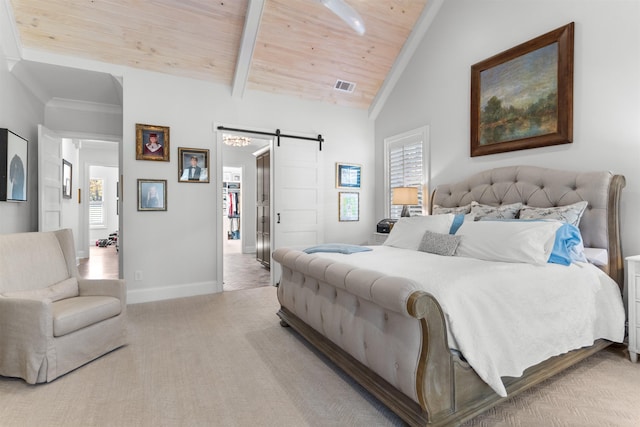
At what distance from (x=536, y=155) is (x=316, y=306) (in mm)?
2671

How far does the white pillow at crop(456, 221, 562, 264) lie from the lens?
233 cm

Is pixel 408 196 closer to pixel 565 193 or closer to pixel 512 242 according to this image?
pixel 565 193

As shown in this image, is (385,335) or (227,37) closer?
(385,335)

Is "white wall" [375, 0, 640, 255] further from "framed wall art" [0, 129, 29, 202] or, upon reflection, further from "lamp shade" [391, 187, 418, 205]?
"framed wall art" [0, 129, 29, 202]

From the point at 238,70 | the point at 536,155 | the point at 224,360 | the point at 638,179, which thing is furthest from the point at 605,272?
the point at 238,70

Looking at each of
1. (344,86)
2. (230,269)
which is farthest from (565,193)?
(230,269)

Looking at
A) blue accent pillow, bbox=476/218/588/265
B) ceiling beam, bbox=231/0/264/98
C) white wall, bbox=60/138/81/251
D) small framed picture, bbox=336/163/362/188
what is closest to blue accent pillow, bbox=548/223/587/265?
blue accent pillow, bbox=476/218/588/265

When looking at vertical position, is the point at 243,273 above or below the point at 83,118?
below

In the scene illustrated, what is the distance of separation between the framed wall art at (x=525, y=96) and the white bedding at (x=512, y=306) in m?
1.48

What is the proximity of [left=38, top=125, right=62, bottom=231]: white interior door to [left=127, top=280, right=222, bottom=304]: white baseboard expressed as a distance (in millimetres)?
1471

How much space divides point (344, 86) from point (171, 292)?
3.85m

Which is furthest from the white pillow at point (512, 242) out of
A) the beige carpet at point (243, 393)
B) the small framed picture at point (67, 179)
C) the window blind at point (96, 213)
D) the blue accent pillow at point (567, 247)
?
the window blind at point (96, 213)

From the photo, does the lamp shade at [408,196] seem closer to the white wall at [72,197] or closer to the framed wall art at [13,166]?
the framed wall art at [13,166]

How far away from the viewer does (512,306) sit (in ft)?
6.20
